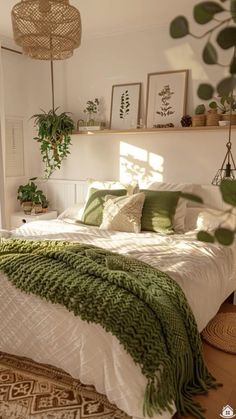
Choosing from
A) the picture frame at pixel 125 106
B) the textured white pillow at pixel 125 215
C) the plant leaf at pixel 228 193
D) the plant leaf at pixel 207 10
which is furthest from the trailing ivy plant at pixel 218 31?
the picture frame at pixel 125 106

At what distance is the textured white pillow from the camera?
304cm

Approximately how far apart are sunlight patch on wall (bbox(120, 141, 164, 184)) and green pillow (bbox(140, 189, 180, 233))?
0.65 m

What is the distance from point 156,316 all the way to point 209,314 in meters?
0.79

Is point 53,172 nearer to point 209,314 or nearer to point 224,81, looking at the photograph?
point 209,314

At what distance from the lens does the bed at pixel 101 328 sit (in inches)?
62.0

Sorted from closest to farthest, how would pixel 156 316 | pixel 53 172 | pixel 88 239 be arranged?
pixel 156 316 → pixel 88 239 → pixel 53 172

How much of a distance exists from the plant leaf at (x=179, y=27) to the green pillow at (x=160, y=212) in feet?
8.30

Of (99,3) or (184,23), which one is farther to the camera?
(99,3)

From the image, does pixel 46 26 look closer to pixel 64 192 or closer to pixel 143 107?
pixel 143 107

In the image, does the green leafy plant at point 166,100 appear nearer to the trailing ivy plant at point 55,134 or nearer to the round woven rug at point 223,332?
the trailing ivy plant at point 55,134

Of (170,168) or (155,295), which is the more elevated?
(170,168)

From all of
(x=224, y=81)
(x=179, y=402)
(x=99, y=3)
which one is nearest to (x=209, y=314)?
(x=179, y=402)

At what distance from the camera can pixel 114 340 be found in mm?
1591

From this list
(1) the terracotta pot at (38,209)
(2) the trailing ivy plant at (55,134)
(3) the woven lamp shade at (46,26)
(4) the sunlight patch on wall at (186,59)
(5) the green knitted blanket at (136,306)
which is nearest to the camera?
(5) the green knitted blanket at (136,306)
